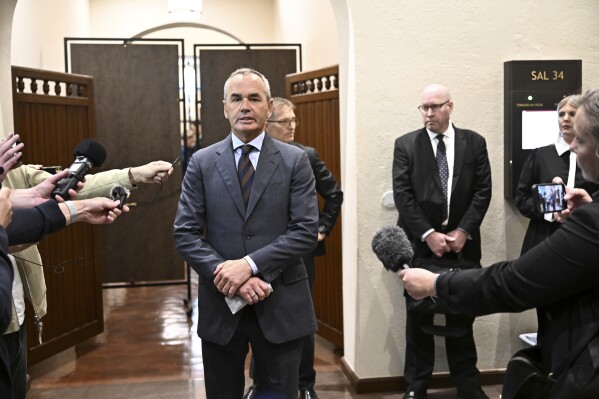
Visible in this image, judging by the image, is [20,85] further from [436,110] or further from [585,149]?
[585,149]

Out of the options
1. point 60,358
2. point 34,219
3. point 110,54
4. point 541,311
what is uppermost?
point 110,54

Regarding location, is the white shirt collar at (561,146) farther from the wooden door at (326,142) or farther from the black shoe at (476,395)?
the wooden door at (326,142)

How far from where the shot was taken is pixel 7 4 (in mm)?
5062

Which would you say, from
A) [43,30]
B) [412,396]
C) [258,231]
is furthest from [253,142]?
[43,30]

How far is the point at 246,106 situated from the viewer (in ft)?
11.0

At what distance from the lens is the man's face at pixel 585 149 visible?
2266 millimetres

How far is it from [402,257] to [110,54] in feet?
19.4

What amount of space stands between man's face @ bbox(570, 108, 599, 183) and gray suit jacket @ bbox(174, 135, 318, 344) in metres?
1.25

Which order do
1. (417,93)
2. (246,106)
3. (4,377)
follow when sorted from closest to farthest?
(4,377) → (246,106) → (417,93)

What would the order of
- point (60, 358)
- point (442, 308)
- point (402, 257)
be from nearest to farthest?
point (402, 257) → point (442, 308) → point (60, 358)

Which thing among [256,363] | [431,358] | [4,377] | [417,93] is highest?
[417,93]

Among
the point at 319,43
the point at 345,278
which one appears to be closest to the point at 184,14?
the point at 319,43

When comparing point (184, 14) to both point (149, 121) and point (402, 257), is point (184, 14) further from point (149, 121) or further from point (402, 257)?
point (402, 257)

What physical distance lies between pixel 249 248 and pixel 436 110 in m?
1.94
